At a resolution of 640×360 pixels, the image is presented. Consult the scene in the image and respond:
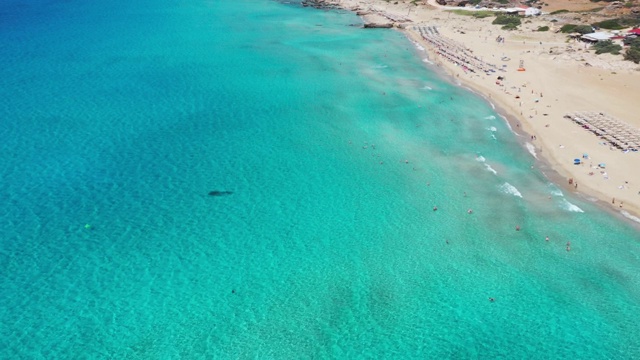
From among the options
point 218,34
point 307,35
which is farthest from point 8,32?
point 307,35

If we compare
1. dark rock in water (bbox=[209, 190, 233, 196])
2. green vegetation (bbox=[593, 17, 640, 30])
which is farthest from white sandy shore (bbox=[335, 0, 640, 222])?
dark rock in water (bbox=[209, 190, 233, 196])

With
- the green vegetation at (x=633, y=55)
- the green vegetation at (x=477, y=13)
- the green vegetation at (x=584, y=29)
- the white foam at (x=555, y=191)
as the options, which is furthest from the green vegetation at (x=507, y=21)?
the white foam at (x=555, y=191)

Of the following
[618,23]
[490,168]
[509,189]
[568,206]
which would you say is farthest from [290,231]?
[618,23]

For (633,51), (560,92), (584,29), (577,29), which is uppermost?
(584,29)

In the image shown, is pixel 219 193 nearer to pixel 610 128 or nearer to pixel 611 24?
pixel 610 128

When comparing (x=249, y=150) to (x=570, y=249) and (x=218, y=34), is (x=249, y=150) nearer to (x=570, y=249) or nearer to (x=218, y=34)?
(x=570, y=249)
